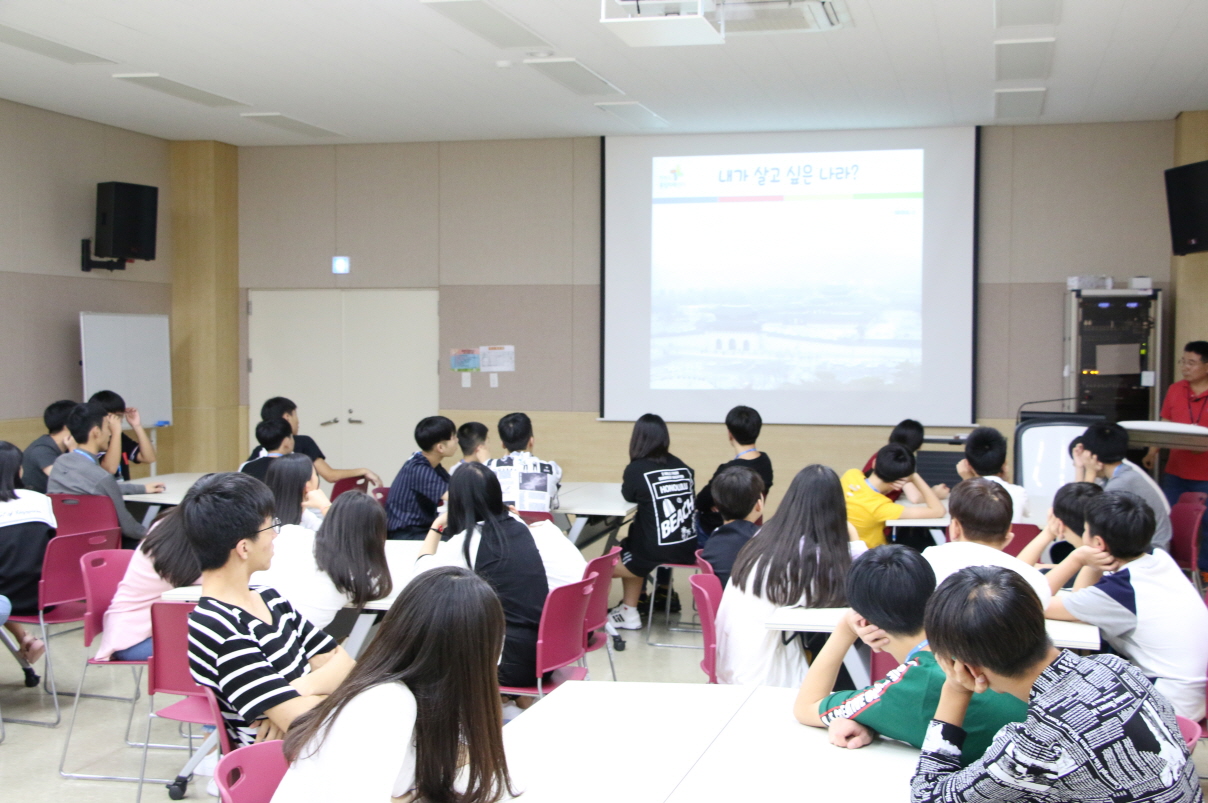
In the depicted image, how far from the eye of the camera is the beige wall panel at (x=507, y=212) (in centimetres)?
829

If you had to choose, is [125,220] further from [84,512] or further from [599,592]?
[599,592]

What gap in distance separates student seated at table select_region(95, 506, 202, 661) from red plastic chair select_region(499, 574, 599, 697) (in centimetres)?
114

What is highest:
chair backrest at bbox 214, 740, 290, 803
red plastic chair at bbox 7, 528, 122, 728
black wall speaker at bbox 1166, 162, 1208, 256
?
black wall speaker at bbox 1166, 162, 1208, 256

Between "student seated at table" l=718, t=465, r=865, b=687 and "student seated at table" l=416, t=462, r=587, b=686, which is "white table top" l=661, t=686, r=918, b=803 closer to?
"student seated at table" l=718, t=465, r=865, b=687

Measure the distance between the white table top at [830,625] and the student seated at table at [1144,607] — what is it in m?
0.08

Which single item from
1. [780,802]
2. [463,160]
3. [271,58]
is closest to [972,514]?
[780,802]

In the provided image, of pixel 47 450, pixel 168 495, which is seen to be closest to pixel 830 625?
pixel 168 495

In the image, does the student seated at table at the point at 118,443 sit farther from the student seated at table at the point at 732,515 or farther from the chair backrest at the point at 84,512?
the student seated at table at the point at 732,515

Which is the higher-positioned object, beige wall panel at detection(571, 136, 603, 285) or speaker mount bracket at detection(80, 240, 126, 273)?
beige wall panel at detection(571, 136, 603, 285)

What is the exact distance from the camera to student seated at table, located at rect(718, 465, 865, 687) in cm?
291

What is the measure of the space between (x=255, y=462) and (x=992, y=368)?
213 inches

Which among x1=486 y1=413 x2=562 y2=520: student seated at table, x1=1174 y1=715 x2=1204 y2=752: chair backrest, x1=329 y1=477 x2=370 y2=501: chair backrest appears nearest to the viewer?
x1=1174 y1=715 x2=1204 y2=752: chair backrest

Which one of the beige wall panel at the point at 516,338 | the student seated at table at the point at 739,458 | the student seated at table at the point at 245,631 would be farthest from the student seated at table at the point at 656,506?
the beige wall panel at the point at 516,338

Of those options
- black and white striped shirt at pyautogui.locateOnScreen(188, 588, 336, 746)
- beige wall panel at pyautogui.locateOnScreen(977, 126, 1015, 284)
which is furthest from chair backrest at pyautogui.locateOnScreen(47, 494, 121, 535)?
beige wall panel at pyautogui.locateOnScreen(977, 126, 1015, 284)
